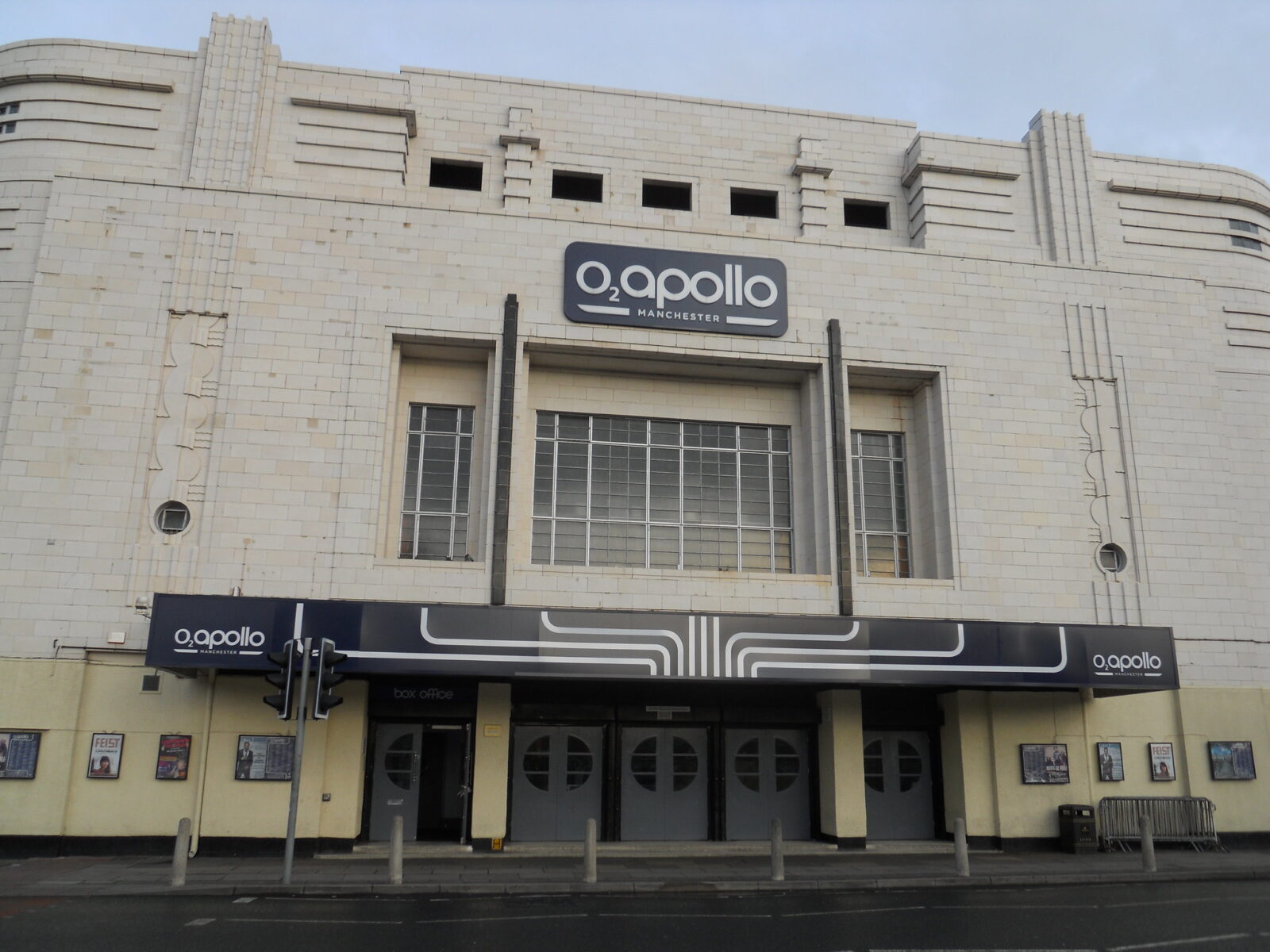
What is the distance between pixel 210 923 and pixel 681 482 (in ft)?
37.0

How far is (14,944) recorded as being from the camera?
962 centimetres

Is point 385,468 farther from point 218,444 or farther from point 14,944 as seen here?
point 14,944

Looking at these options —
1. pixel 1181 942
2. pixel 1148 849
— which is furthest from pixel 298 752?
pixel 1148 849

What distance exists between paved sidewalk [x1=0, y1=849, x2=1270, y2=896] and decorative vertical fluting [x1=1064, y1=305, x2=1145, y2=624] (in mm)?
4750

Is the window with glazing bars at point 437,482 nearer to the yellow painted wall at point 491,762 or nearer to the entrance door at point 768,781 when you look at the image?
the yellow painted wall at point 491,762

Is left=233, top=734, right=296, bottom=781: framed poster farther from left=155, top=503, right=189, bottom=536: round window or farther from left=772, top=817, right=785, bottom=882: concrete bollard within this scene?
left=772, top=817, right=785, bottom=882: concrete bollard

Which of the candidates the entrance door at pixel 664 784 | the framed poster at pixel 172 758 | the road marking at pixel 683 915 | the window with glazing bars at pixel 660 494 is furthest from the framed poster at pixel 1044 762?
the framed poster at pixel 172 758

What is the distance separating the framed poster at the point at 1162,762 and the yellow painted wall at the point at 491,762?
1232cm

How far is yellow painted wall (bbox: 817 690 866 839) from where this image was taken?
1786cm

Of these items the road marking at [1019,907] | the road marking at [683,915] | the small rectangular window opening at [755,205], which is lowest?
the road marking at [683,915]

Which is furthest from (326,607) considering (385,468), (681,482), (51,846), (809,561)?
(809,561)

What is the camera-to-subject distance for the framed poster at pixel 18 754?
15508 millimetres

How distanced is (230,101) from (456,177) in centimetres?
479

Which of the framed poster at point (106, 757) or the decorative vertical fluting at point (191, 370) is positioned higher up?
the decorative vertical fluting at point (191, 370)
